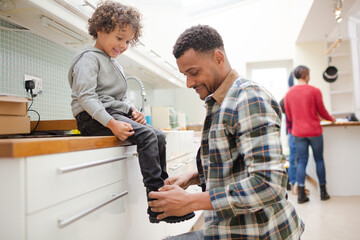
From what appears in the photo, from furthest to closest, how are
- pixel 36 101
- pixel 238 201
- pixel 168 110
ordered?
pixel 168 110
pixel 36 101
pixel 238 201

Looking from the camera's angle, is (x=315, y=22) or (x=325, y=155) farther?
(x=315, y=22)

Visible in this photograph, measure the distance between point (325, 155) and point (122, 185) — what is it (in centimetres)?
296

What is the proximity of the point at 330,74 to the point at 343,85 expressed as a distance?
706mm

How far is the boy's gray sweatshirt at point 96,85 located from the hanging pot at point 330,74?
13.7 feet

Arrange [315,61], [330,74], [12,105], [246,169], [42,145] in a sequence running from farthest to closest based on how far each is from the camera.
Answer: [315,61] → [330,74] → [12,105] → [246,169] → [42,145]

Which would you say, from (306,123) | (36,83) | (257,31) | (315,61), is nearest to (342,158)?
(306,123)

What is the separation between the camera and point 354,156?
3262 mm

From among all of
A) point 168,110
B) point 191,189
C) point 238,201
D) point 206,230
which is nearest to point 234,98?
point 238,201

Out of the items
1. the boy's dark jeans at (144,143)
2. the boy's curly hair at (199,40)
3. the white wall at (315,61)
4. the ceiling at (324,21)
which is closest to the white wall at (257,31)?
the white wall at (315,61)

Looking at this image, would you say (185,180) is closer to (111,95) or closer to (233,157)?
(233,157)

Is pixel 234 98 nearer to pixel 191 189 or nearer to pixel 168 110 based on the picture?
pixel 191 189

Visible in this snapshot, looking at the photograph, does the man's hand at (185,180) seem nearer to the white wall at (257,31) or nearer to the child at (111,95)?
the child at (111,95)

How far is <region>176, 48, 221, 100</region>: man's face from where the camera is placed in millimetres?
883

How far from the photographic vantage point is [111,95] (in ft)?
4.13
